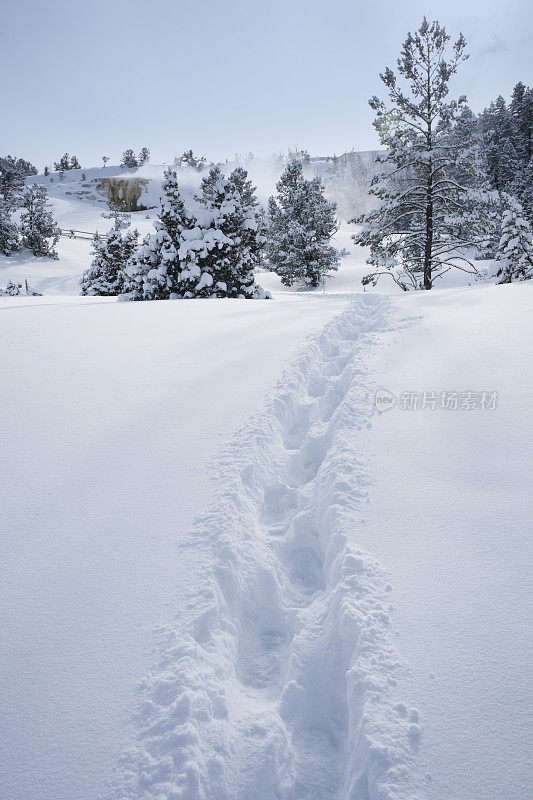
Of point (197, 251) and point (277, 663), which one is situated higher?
point (197, 251)

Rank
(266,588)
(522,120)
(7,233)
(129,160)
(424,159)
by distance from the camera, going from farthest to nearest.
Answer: (129,160)
(522,120)
(7,233)
(424,159)
(266,588)

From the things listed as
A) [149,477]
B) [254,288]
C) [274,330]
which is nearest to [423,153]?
[254,288]

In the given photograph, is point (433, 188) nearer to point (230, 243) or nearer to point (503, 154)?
point (230, 243)

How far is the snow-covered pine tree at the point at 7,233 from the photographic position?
31312 mm

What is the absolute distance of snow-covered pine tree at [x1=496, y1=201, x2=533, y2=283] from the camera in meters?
→ 13.8

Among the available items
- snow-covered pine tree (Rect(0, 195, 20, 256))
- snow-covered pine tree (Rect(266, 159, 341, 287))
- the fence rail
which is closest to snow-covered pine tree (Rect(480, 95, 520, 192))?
snow-covered pine tree (Rect(266, 159, 341, 287))

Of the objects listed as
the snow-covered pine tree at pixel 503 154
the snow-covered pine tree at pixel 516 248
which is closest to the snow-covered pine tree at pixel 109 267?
the snow-covered pine tree at pixel 516 248

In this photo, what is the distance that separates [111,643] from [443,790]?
1.42 m

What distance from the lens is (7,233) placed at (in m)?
31.6

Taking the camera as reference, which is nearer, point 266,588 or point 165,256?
point 266,588

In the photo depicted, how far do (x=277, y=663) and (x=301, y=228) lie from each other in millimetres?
25583

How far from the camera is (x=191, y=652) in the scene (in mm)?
1929

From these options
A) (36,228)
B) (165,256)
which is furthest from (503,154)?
(36,228)

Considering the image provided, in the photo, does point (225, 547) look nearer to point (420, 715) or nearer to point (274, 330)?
point (420, 715)
